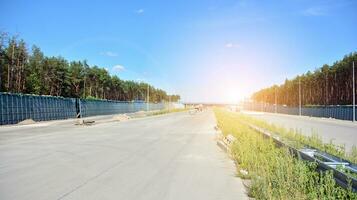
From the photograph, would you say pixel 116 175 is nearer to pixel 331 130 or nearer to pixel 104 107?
pixel 331 130

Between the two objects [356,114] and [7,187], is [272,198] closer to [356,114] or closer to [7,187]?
[7,187]

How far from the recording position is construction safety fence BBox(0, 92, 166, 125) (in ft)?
115

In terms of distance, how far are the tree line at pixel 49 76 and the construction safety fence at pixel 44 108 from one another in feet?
38.8

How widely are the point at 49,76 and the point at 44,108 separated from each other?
111ft

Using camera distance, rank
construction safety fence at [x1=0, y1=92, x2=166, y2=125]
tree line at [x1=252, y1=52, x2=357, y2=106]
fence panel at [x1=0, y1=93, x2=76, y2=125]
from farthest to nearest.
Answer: tree line at [x1=252, y1=52, x2=357, y2=106] < construction safety fence at [x1=0, y1=92, x2=166, y2=125] < fence panel at [x1=0, y1=93, x2=76, y2=125]

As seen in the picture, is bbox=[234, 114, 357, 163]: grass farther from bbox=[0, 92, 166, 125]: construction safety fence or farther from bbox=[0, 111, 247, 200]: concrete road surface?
bbox=[0, 92, 166, 125]: construction safety fence

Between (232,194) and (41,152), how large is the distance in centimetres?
861

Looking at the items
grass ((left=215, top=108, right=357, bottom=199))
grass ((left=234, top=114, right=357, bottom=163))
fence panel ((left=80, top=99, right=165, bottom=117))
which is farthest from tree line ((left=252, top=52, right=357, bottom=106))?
grass ((left=215, top=108, right=357, bottom=199))

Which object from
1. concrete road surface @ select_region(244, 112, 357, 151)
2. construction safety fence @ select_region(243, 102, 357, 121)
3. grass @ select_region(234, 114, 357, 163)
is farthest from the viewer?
construction safety fence @ select_region(243, 102, 357, 121)

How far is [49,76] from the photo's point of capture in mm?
75500

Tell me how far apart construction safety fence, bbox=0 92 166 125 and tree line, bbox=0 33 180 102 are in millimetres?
11826

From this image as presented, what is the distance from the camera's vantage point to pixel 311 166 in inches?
311

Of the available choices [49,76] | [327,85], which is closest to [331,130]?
[327,85]

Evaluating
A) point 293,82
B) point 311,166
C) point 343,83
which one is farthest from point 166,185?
point 293,82
